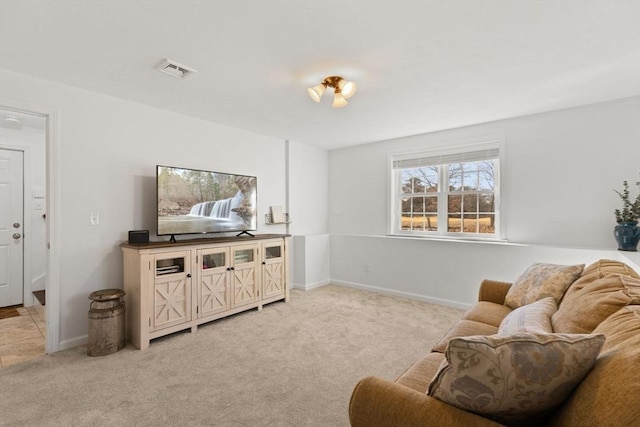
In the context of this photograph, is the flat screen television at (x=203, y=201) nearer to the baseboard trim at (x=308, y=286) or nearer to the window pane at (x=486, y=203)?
the baseboard trim at (x=308, y=286)

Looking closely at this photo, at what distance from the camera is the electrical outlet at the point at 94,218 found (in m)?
2.93

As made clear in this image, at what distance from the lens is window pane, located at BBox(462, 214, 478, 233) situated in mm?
4160

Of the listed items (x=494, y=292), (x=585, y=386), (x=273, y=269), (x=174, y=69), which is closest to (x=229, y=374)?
(x=273, y=269)

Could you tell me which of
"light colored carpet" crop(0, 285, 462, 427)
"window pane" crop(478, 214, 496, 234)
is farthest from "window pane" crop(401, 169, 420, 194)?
"light colored carpet" crop(0, 285, 462, 427)

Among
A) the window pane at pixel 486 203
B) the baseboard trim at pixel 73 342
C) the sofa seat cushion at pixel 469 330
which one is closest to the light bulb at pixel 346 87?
the sofa seat cushion at pixel 469 330

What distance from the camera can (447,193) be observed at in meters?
4.40

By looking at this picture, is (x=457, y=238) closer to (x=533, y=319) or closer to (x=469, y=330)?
(x=469, y=330)

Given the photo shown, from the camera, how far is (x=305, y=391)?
2105 mm

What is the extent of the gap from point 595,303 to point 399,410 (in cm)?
108

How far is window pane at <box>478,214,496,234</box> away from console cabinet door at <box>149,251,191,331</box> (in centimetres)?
362

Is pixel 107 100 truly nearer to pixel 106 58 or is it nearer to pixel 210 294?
pixel 106 58

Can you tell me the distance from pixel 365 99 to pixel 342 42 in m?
1.10

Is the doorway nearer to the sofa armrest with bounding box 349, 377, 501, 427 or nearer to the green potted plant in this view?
the sofa armrest with bounding box 349, 377, 501, 427

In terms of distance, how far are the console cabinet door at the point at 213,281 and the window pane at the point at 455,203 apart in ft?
10.1
